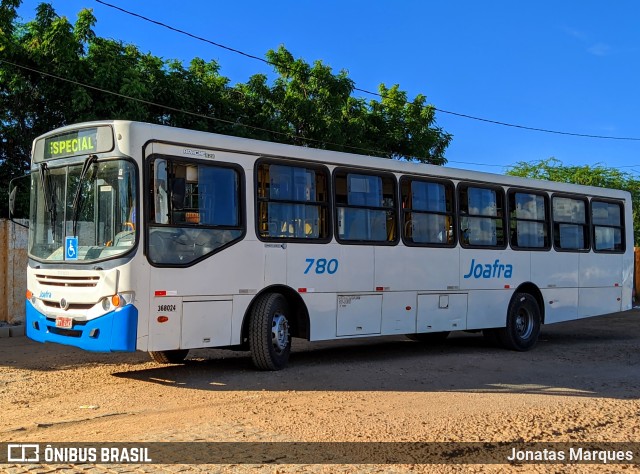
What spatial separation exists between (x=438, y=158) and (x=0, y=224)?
1496cm

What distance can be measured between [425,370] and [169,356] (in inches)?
147

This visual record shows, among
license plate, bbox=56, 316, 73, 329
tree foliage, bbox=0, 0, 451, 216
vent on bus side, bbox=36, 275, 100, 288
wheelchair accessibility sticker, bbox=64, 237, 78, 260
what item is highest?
tree foliage, bbox=0, 0, 451, 216

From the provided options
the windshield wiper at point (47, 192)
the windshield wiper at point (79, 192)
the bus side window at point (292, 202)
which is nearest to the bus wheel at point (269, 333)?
the bus side window at point (292, 202)

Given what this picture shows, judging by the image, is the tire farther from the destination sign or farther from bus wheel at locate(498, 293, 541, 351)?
the destination sign

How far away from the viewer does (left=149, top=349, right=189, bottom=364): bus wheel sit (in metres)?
9.80

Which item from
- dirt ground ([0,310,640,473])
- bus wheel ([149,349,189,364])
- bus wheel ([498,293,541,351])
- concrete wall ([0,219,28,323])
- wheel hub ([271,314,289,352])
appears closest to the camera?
dirt ground ([0,310,640,473])

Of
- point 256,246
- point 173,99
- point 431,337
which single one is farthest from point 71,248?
point 173,99

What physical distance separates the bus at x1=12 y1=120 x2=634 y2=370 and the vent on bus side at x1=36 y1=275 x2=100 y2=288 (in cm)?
2

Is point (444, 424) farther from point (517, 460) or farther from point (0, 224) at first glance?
point (0, 224)

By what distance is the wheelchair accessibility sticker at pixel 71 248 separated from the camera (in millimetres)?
8067

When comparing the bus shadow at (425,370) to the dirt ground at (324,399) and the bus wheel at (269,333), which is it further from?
the bus wheel at (269,333)

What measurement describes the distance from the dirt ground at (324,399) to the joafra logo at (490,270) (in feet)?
4.75

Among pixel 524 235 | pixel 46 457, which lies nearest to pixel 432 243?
pixel 524 235

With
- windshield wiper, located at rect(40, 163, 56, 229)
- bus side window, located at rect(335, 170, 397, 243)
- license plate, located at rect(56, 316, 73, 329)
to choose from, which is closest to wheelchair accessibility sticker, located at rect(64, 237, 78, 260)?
windshield wiper, located at rect(40, 163, 56, 229)
